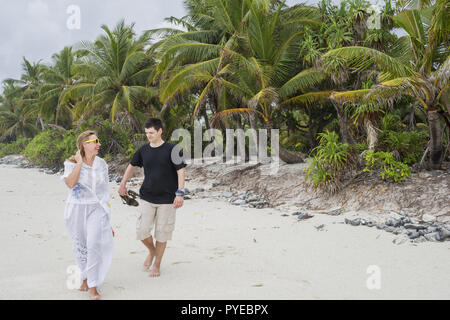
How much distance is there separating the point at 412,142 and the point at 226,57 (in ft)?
20.2

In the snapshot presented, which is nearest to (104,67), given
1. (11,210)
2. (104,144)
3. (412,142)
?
(104,144)

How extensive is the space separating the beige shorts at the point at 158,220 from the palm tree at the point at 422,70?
5.15 metres

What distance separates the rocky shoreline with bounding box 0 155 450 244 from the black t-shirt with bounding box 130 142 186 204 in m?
3.46

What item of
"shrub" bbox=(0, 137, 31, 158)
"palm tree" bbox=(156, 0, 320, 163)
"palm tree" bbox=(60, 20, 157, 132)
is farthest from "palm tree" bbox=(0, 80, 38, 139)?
"palm tree" bbox=(156, 0, 320, 163)

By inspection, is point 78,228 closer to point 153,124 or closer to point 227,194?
point 153,124

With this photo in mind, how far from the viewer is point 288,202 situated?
8.11 metres

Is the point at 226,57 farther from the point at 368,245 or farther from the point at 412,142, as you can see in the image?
the point at 368,245

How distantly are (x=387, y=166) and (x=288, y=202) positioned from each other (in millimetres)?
2396

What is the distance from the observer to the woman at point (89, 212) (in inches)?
117

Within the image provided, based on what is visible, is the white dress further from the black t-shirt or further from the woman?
the black t-shirt

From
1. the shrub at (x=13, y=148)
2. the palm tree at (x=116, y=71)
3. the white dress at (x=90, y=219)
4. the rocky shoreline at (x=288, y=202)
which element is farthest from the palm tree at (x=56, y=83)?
the white dress at (x=90, y=219)

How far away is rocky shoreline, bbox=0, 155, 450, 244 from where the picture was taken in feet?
17.4

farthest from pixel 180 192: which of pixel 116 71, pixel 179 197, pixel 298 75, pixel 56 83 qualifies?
pixel 56 83
